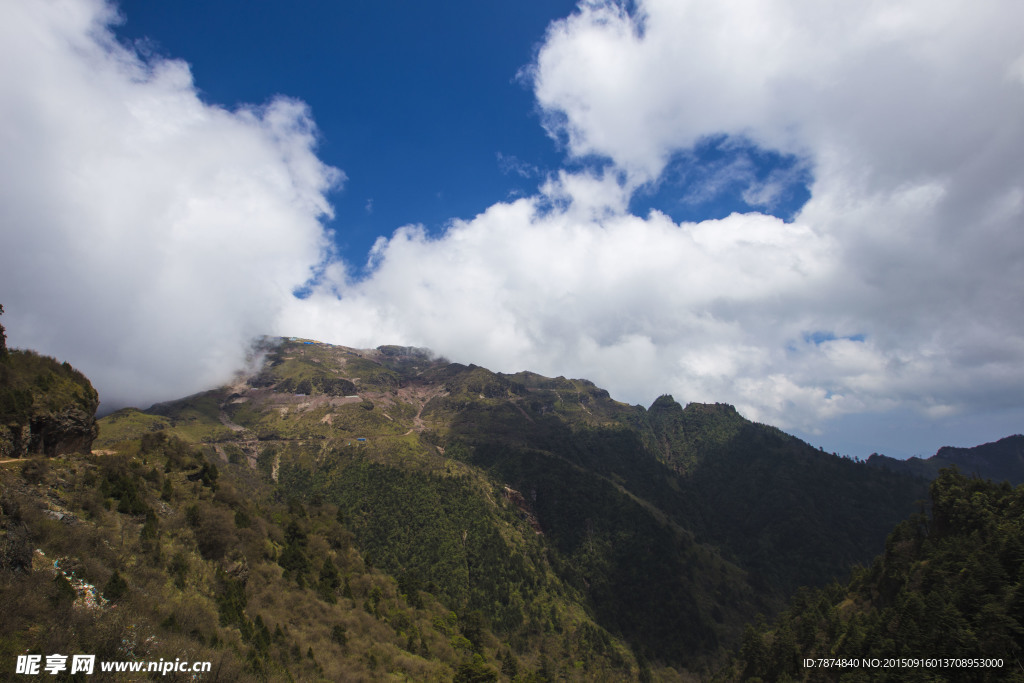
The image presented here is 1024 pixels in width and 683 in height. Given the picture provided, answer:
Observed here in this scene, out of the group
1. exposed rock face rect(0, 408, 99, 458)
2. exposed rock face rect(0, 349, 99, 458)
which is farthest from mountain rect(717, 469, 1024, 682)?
exposed rock face rect(0, 349, 99, 458)

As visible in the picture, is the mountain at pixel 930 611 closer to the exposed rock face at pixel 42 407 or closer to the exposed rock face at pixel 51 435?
the exposed rock face at pixel 51 435

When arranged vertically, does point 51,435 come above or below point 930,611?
above

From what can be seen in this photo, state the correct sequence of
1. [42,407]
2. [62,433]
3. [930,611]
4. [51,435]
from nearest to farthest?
1. [42,407]
2. [51,435]
3. [62,433]
4. [930,611]

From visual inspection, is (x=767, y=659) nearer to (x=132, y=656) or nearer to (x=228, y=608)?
(x=228, y=608)

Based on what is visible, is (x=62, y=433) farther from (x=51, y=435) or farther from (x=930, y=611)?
(x=930, y=611)

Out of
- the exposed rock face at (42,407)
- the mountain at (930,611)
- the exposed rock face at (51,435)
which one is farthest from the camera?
the mountain at (930,611)

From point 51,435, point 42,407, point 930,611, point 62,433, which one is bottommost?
point 930,611

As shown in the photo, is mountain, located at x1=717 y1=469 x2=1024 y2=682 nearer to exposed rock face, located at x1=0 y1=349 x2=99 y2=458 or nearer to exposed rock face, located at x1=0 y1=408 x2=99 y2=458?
exposed rock face, located at x1=0 y1=408 x2=99 y2=458

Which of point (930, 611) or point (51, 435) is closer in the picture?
point (51, 435)

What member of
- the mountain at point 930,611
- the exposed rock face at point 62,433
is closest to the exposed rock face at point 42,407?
the exposed rock face at point 62,433

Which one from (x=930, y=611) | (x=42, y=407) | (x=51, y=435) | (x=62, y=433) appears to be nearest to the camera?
(x=42, y=407)

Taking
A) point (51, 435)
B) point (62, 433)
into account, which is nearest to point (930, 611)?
point (62, 433)

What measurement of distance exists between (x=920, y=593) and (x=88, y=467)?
152158 mm

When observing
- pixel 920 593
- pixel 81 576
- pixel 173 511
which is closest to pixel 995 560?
pixel 920 593
